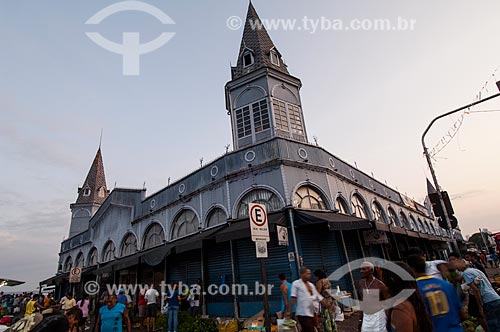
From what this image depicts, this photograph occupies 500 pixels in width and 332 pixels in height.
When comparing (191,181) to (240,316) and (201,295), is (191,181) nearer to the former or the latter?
(201,295)

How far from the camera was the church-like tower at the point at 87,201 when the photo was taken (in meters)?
35.4

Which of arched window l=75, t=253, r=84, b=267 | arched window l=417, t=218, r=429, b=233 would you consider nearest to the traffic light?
arched window l=417, t=218, r=429, b=233

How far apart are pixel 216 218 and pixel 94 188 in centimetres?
2988

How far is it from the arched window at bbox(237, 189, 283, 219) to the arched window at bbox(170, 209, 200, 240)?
316 centimetres

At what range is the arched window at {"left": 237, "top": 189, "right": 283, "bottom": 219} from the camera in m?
12.6

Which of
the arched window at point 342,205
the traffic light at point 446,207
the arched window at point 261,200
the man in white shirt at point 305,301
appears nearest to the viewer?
the man in white shirt at point 305,301

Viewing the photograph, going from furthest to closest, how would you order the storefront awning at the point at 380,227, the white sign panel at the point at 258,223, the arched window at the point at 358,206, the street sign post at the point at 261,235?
the arched window at the point at 358,206 < the storefront awning at the point at 380,227 < the white sign panel at the point at 258,223 < the street sign post at the point at 261,235

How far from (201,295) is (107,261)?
13293 millimetres

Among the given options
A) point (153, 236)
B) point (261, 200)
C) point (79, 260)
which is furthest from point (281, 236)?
point (79, 260)

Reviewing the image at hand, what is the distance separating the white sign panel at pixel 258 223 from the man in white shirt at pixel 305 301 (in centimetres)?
135

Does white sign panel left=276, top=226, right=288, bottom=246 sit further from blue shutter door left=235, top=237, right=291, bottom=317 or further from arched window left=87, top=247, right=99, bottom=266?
arched window left=87, top=247, right=99, bottom=266

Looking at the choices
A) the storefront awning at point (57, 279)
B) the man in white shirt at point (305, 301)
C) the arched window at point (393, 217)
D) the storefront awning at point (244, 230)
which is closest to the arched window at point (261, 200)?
the storefront awning at point (244, 230)

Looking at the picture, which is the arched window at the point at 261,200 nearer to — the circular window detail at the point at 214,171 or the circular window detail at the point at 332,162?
the circular window detail at the point at 214,171

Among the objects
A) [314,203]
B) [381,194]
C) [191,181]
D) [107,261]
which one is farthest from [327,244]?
[107,261]
